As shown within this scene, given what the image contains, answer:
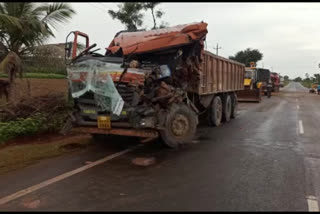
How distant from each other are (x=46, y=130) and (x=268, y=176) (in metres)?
5.75

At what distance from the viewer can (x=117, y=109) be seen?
603cm

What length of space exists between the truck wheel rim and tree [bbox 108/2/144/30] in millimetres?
15950

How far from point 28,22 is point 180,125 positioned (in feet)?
14.7

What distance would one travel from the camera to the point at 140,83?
6.10 meters

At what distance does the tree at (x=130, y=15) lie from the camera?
844 inches

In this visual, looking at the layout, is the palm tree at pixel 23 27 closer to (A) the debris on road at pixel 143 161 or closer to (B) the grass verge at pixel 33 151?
(B) the grass verge at pixel 33 151

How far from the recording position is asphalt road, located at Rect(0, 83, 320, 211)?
3.87 metres

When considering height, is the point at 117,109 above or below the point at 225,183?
above

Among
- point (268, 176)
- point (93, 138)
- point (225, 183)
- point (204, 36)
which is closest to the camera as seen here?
point (225, 183)

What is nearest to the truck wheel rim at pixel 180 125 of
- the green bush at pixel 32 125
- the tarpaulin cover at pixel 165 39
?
the tarpaulin cover at pixel 165 39

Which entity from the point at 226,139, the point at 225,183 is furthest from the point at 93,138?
the point at 225,183

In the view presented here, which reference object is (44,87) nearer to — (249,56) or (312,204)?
(312,204)

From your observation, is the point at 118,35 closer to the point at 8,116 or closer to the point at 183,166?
the point at 8,116

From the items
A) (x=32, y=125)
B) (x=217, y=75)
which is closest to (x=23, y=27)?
(x=32, y=125)
